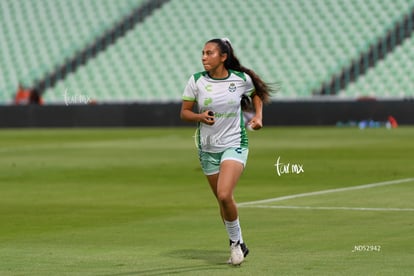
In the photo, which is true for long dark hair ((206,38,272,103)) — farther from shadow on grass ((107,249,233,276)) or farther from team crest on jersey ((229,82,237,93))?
shadow on grass ((107,249,233,276))

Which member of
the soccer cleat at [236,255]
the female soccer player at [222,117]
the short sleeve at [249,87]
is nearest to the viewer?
the soccer cleat at [236,255]

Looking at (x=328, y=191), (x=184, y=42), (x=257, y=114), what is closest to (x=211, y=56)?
(x=257, y=114)

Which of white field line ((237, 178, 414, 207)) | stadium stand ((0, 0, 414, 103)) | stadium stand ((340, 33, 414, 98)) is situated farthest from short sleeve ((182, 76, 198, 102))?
stadium stand ((0, 0, 414, 103))

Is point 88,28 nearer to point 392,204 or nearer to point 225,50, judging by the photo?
point 392,204

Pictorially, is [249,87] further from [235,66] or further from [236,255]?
[236,255]

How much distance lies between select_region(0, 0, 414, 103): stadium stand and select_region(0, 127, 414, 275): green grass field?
15.8m

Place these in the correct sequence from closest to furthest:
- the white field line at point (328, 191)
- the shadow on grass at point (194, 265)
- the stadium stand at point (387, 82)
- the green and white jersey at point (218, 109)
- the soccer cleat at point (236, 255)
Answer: the shadow on grass at point (194, 265) < the soccer cleat at point (236, 255) < the green and white jersey at point (218, 109) < the white field line at point (328, 191) < the stadium stand at point (387, 82)

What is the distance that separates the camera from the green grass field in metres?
10.8

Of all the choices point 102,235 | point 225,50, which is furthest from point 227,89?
point 102,235

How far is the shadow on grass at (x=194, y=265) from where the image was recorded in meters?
10.2

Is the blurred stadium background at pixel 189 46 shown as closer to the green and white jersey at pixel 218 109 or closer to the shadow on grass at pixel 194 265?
the shadow on grass at pixel 194 265

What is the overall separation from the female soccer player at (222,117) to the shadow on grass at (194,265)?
0.98 feet

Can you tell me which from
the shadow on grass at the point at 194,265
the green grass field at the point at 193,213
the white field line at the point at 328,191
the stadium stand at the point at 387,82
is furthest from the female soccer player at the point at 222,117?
the stadium stand at the point at 387,82

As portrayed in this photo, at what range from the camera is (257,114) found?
1117 centimetres
